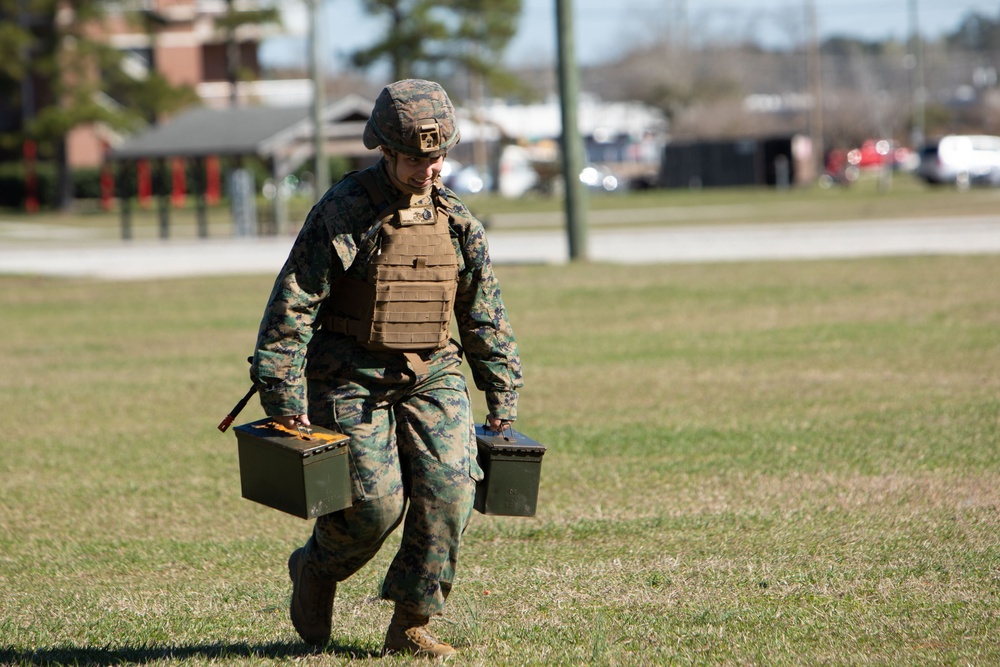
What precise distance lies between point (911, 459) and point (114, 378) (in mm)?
7009

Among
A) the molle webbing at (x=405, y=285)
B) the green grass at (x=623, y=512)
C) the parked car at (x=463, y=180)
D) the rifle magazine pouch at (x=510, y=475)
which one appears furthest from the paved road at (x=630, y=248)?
the parked car at (x=463, y=180)

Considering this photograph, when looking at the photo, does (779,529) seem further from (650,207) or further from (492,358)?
(650,207)

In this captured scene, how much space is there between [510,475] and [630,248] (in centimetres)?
1946

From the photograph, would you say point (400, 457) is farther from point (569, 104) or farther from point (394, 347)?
point (569, 104)

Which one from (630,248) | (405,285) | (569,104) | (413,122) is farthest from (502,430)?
(630,248)

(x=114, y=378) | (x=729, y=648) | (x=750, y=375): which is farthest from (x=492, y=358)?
(x=114, y=378)

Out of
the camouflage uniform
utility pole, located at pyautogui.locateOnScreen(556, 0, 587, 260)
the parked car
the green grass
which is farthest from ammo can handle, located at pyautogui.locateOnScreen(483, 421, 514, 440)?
the parked car

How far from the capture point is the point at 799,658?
434 cm

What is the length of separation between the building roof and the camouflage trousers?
3173 cm

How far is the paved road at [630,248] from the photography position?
2130cm

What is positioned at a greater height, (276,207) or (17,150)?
(17,150)

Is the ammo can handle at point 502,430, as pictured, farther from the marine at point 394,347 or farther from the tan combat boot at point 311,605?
the tan combat boot at point 311,605

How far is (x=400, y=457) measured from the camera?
14.3 ft

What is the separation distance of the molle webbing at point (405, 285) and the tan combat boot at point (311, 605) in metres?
0.85
